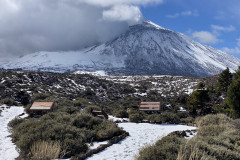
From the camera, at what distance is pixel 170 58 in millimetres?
198375

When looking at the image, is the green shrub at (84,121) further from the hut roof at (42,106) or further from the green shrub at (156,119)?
the green shrub at (156,119)

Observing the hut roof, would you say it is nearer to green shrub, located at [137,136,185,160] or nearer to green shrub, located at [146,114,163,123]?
green shrub, located at [146,114,163,123]

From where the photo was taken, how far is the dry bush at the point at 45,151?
7637mm

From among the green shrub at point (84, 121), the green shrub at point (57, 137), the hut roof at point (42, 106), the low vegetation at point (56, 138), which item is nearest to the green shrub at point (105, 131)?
the low vegetation at point (56, 138)

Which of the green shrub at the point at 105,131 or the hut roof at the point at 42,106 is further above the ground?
the hut roof at the point at 42,106

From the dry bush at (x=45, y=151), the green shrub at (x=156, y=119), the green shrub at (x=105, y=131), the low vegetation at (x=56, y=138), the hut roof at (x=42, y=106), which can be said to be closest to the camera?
the dry bush at (x=45, y=151)

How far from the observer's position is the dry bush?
301 inches

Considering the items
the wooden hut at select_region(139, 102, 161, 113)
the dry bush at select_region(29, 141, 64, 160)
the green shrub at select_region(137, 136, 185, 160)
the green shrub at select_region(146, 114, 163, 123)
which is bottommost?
the green shrub at select_region(146, 114, 163, 123)

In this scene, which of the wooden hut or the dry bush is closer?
the dry bush

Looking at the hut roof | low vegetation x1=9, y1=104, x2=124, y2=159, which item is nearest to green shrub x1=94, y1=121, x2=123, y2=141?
low vegetation x1=9, y1=104, x2=124, y2=159

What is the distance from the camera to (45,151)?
7.67 meters

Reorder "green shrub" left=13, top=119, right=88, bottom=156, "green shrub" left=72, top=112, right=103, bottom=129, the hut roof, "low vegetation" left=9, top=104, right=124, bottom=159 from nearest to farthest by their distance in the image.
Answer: "low vegetation" left=9, top=104, right=124, bottom=159 → "green shrub" left=13, top=119, right=88, bottom=156 → "green shrub" left=72, top=112, right=103, bottom=129 → the hut roof

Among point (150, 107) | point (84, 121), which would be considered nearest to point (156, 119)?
point (150, 107)

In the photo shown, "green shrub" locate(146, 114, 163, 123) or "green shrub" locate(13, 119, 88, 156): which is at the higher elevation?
"green shrub" locate(13, 119, 88, 156)
